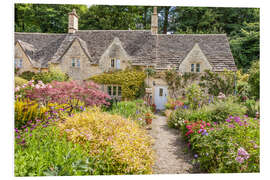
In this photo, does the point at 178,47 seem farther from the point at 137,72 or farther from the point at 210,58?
the point at 137,72

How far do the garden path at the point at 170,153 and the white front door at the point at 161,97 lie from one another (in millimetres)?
1785

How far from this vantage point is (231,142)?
3873mm

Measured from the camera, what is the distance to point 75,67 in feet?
27.8

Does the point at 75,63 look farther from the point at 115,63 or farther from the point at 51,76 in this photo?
the point at 115,63

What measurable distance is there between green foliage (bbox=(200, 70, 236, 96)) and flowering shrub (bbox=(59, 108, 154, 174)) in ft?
18.6

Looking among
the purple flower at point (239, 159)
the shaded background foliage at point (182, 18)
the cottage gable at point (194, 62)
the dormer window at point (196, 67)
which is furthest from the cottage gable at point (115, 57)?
the purple flower at point (239, 159)

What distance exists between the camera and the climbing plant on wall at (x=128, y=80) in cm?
891

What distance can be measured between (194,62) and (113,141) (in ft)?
24.2

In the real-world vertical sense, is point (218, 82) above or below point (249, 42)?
below

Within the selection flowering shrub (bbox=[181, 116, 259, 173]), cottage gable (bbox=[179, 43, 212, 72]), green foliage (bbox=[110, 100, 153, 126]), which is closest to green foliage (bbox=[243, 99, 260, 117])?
flowering shrub (bbox=[181, 116, 259, 173])

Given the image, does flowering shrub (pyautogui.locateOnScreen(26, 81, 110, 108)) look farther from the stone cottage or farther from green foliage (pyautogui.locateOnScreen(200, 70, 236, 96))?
green foliage (pyautogui.locateOnScreen(200, 70, 236, 96))

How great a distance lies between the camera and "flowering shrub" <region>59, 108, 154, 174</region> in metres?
3.51

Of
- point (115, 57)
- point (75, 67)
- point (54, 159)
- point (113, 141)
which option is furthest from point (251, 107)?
point (75, 67)
